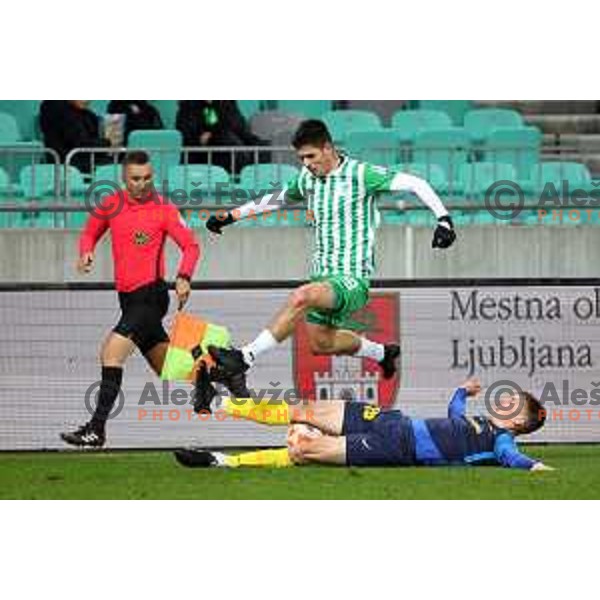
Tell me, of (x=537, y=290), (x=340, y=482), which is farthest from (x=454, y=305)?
(x=340, y=482)

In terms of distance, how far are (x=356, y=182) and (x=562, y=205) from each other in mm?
1956

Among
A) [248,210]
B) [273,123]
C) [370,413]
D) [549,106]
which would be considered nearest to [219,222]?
[248,210]

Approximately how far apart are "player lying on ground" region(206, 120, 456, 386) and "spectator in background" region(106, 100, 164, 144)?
2.52 metres

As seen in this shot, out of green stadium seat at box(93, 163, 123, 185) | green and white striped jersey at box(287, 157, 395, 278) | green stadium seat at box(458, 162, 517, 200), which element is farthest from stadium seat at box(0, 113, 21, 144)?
green and white striped jersey at box(287, 157, 395, 278)

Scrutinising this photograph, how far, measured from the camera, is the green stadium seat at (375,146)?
14.7m

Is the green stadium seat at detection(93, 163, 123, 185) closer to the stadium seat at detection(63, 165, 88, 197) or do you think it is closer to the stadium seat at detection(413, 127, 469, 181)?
the stadium seat at detection(63, 165, 88, 197)

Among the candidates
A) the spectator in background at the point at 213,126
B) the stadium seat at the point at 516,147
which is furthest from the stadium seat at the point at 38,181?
the stadium seat at the point at 516,147

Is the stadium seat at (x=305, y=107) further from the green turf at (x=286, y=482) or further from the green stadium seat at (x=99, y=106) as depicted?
the green turf at (x=286, y=482)

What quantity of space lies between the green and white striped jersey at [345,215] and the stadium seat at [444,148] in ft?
6.12

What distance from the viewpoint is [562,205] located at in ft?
46.8

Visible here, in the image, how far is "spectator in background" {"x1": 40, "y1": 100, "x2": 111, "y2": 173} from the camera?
14867mm
